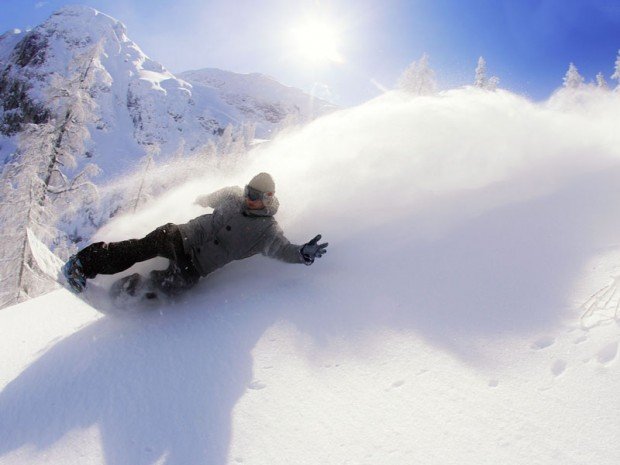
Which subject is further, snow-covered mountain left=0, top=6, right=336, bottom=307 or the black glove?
snow-covered mountain left=0, top=6, right=336, bottom=307

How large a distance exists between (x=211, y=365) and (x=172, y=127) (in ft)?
453

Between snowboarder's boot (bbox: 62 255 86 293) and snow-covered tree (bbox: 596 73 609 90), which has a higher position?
snow-covered tree (bbox: 596 73 609 90)

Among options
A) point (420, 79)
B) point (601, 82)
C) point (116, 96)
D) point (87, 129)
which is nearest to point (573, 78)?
point (601, 82)

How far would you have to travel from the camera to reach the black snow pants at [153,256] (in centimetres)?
339

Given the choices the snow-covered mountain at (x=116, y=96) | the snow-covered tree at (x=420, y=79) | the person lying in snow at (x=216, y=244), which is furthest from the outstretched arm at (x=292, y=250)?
the snow-covered mountain at (x=116, y=96)

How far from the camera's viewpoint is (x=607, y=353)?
2037mm

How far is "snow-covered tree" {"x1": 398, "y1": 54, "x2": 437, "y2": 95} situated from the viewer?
109ft

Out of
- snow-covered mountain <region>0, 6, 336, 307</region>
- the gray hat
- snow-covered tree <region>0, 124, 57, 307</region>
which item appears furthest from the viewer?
snow-covered mountain <region>0, 6, 336, 307</region>

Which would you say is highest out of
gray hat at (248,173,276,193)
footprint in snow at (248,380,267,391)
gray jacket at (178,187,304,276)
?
gray hat at (248,173,276,193)

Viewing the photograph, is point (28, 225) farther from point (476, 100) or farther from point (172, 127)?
point (172, 127)

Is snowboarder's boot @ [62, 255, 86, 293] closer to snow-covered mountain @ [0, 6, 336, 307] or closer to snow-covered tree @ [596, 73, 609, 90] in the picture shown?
snow-covered mountain @ [0, 6, 336, 307]

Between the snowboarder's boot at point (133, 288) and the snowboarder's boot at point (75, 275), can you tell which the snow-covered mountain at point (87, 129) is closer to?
the snowboarder's boot at point (75, 275)

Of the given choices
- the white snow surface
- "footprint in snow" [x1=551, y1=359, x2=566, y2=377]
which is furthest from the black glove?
"footprint in snow" [x1=551, y1=359, x2=566, y2=377]

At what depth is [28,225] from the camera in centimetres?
1334
